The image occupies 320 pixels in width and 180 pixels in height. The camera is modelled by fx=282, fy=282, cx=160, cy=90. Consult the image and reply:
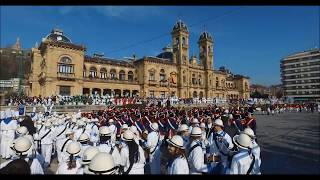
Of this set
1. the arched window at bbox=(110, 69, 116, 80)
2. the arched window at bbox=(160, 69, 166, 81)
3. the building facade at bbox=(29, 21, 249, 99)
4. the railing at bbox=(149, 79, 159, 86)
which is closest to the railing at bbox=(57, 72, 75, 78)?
the building facade at bbox=(29, 21, 249, 99)

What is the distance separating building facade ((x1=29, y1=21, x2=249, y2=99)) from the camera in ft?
137

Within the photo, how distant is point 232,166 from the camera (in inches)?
187

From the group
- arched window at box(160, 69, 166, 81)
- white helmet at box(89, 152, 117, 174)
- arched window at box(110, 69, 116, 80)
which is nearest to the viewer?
white helmet at box(89, 152, 117, 174)

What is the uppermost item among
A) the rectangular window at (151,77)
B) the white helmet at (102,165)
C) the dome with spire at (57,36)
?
the dome with spire at (57,36)

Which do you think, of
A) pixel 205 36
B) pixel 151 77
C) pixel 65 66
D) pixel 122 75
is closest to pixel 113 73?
pixel 122 75

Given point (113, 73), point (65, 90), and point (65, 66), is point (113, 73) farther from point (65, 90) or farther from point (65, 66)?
point (65, 90)

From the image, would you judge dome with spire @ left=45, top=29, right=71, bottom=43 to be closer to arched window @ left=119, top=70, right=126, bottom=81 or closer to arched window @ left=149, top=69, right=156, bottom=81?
arched window @ left=119, top=70, right=126, bottom=81

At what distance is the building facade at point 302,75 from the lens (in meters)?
103

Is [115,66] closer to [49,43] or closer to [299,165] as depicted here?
[49,43]

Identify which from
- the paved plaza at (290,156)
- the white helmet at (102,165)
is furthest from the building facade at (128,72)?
the white helmet at (102,165)

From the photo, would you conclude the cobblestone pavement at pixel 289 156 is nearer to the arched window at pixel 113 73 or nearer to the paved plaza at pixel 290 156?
the paved plaza at pixel 290 156

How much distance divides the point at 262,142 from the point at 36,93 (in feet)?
126
